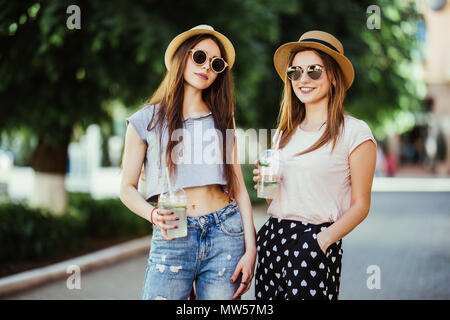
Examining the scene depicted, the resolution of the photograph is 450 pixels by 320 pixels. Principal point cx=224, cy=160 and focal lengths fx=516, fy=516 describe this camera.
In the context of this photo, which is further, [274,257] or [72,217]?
[72,217]

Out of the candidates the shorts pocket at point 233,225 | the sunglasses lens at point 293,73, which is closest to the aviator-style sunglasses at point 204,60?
the sunglasses lens at point 293,73

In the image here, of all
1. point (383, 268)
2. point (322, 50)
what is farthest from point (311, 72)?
point (383, 268)

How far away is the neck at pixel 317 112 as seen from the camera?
2.84 metres

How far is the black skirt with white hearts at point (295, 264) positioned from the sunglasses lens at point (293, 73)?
0.79 meters

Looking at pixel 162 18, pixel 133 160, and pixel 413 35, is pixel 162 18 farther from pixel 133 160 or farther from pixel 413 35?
pixel 413 35

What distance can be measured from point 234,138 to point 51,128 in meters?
5.83

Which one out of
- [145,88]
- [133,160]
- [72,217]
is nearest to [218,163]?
[133,160]

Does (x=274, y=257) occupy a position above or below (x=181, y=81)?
below

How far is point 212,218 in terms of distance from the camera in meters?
2.55

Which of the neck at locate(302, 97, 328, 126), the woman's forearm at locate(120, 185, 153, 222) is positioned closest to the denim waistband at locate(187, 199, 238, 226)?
the woman's forearm at locate(120, 185, 153, 222)

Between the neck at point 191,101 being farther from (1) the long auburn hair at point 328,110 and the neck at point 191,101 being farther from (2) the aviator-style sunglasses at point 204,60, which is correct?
(1) the long auburn hair at point 328,110

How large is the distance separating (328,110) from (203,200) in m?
0.85

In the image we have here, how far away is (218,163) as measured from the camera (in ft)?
8.73

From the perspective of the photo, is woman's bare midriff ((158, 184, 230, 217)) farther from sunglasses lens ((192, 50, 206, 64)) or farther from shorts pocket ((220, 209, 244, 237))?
sunglasses lens ((192, 50, 206, 64))
